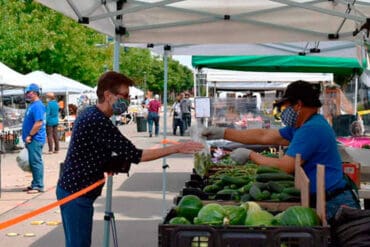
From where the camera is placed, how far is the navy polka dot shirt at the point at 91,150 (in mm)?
4223

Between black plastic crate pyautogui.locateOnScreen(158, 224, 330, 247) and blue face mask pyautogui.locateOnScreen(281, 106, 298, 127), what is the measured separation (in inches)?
59.8

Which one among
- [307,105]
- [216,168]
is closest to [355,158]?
[216,168]

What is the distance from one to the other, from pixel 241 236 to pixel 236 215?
0.30 m

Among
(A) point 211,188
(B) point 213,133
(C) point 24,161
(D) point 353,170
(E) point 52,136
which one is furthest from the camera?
(E) point 52,136

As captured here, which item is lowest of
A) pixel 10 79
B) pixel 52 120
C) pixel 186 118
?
pixel 186 118

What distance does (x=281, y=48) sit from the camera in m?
8.95

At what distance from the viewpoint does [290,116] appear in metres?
4.54

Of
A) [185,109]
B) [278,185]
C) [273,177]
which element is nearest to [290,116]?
[273,177]

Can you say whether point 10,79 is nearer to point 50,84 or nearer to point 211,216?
point 50,84

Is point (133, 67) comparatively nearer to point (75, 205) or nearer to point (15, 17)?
point (15, 17)

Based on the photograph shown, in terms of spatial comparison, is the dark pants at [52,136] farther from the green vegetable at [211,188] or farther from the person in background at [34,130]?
the green vegetable at [211,188]

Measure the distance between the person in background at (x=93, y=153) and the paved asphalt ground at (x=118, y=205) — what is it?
64.4 inches

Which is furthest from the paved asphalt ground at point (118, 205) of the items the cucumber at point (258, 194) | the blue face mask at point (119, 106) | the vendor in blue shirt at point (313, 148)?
the vendor in blue shirt at point (313, 148)

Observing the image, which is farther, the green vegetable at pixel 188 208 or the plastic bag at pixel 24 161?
the plastic bag at pixel 24 161
